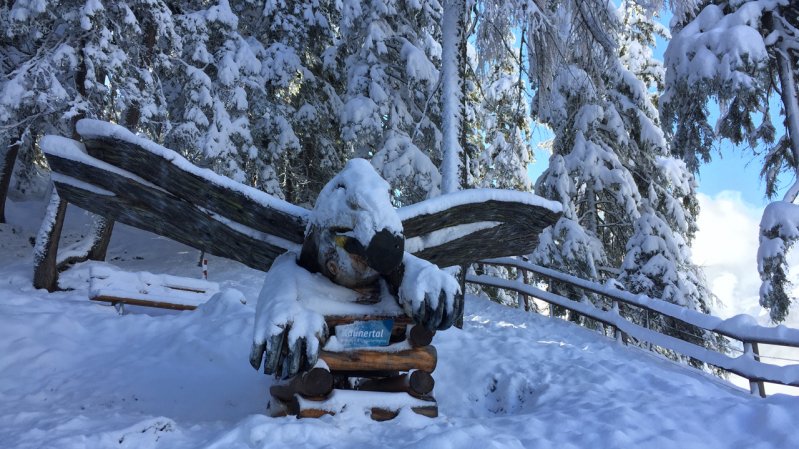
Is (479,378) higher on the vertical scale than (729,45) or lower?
lower

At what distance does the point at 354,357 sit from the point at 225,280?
12.0m

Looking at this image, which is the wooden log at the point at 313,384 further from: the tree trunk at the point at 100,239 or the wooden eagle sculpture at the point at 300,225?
the tree trunk at the point at 100,239

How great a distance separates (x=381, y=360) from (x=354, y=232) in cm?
117

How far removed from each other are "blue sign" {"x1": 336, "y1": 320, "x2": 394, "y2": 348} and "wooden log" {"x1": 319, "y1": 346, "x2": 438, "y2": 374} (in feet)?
0.24

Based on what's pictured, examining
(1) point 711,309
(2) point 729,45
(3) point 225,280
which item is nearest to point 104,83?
(3) point 225,280

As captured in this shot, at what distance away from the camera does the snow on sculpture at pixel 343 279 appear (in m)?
3.62

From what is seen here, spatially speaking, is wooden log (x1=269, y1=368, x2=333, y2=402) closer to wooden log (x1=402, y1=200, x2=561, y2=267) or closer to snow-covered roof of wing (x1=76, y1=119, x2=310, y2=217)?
snow-covered roof of wing (x1=76, y1=119, x2=310, y2=217)

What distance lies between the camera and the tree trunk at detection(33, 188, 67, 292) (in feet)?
40.4

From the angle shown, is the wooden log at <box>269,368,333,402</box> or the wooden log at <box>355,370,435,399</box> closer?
the wooden log at <box>269,368,333,402</box>

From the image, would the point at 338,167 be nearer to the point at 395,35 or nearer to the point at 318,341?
the point at 395,35

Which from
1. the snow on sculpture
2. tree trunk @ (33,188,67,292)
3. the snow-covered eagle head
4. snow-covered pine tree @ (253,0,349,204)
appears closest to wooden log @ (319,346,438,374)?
the snow on sculpture

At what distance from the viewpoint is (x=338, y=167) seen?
58.5 ft

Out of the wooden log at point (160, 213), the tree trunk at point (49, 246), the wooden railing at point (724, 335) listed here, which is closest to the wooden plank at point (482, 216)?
the wooden log at point (160, 213)

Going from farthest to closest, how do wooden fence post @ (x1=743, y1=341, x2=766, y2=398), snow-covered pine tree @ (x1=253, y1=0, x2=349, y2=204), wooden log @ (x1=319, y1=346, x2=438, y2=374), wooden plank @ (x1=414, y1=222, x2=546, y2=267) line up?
snow-covered pine tree @ (x1=253, y1=0, x2=349, y2=204) < wooden fence post @ (x1=743, y1=341, x2=766, y2=398) < wooden plank @ (x1=414, y1=222, x2=546, y2=267) < wooden log @ (x1=319, y1=346, x2=438, y2=374)
